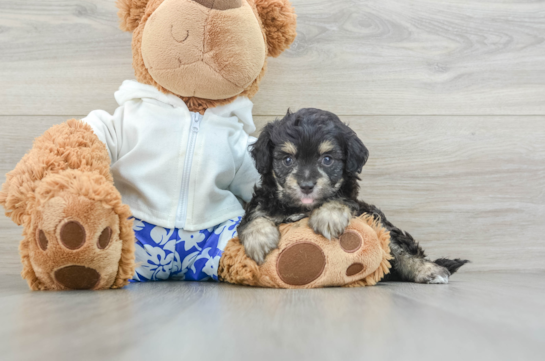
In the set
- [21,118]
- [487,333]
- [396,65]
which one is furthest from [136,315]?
[396,65]

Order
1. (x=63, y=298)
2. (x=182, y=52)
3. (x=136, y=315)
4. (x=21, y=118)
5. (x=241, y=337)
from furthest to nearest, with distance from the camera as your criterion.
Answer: (x=21, y=118) < (x=182, y=52) < (x=63, y=298) < (x=136, y=315) < (x=241, y=337)

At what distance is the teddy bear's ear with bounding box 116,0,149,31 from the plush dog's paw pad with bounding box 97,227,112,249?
900 millimetres

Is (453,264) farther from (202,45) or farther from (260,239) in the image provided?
(202,45)

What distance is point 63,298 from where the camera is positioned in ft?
3.48

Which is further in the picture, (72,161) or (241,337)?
(72,161)

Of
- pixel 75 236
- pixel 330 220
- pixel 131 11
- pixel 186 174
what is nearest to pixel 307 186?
pixel 330 220

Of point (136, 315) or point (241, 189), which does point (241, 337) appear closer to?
point (136, 315)

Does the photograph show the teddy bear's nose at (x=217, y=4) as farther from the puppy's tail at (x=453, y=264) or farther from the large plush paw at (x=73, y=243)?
the puppy's tail at (x=453, y=264)

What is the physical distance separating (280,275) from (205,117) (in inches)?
29.5

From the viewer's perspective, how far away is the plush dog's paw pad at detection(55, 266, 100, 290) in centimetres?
118

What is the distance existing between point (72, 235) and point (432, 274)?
124 centimetres

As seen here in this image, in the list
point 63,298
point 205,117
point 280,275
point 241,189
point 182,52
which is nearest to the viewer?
point 63,298

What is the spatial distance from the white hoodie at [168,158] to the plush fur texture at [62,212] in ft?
0.90

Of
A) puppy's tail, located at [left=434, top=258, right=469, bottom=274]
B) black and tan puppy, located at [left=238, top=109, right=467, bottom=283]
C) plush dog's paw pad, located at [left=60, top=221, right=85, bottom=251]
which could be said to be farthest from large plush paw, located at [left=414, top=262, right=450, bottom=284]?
plush dog's paw pad, located at [left=60, top=221, right=85, bottom=251]
